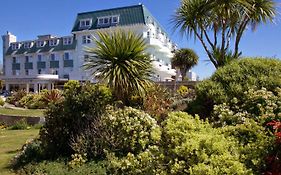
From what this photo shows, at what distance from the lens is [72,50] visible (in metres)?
66.1

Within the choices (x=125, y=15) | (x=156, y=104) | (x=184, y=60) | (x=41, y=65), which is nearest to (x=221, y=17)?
(x=156, y=104)

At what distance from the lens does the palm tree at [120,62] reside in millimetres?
10609

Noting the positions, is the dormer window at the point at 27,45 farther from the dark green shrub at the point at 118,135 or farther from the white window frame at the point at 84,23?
the dark green shrub at the point at 118,135

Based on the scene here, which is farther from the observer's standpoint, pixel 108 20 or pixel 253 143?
pixel 108 20

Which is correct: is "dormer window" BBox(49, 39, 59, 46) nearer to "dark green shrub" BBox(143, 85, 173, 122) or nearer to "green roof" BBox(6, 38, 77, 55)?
"green roof" BBox(6, 38, 77, 55)

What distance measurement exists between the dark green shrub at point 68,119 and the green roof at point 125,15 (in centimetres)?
4863

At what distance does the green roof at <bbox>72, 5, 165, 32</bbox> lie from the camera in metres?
58.0

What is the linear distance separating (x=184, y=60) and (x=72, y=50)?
2566cm

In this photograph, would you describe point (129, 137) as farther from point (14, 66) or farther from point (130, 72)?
point (14, 66)

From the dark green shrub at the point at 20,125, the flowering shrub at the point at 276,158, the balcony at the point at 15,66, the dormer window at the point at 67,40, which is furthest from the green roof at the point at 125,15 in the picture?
the flowering shrub at the point at 276,158

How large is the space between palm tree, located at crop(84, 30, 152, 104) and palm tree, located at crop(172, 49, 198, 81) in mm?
38724

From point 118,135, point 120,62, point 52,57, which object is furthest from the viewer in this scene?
point 52,57

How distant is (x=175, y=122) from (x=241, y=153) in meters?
1.25

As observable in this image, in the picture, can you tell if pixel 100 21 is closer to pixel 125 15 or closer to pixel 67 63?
pixel 125 15
